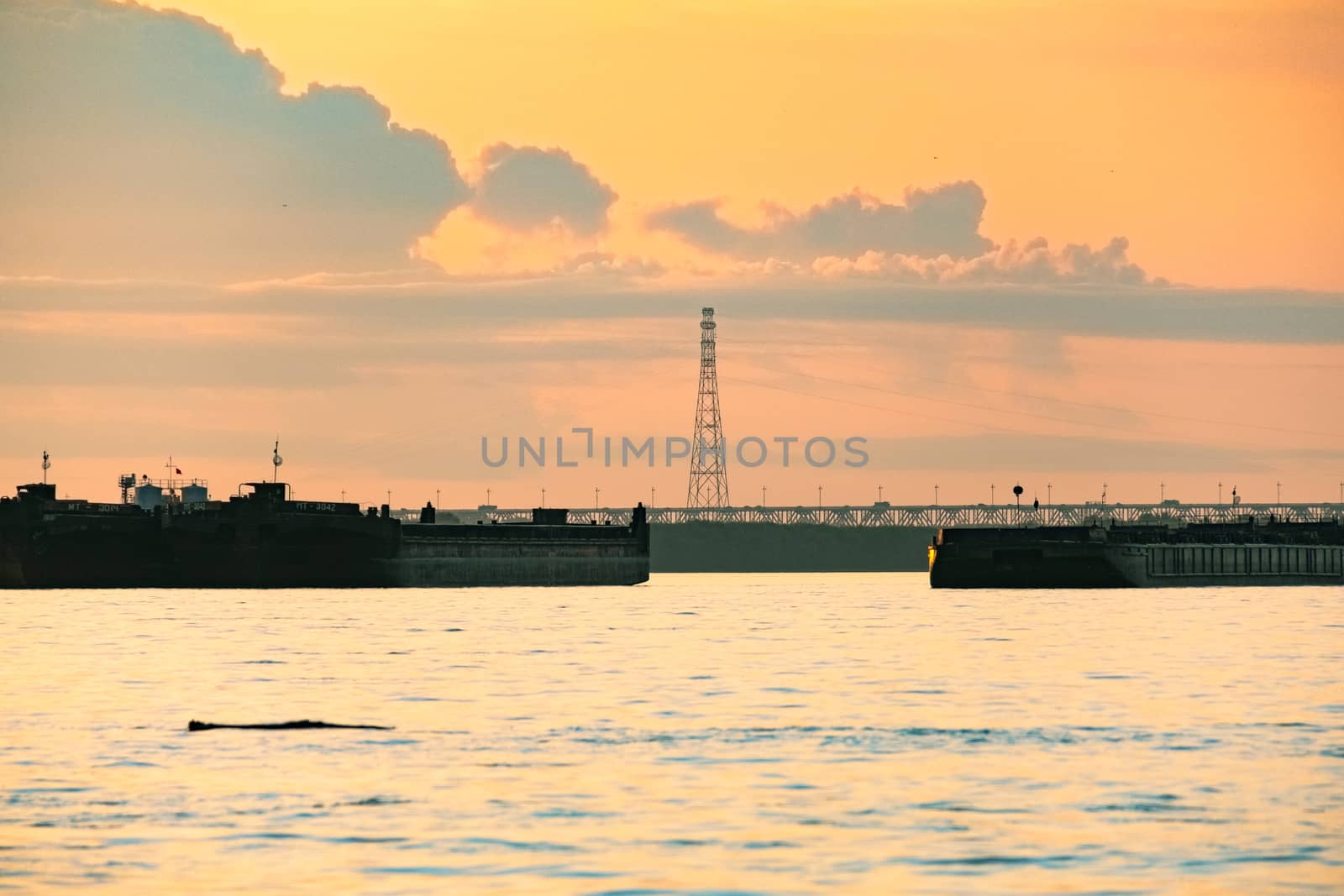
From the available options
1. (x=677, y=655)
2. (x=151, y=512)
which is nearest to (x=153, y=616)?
(x=677, y=655)

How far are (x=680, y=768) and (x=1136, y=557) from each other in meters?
140

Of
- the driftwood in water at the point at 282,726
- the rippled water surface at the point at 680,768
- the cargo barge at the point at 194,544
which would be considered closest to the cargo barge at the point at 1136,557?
the cargo barge at the point at 194,544

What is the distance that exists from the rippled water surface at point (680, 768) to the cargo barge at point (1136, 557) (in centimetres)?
8067

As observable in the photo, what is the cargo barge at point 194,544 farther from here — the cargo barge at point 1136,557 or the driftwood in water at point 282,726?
the driftwood in water at point 282,726

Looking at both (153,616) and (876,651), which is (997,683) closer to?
(876,651)

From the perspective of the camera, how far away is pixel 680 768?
47.0 m

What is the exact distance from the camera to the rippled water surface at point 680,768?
3475 cm

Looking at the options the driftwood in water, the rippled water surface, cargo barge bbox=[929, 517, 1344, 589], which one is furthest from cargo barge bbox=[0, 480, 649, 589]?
the driftwood in water

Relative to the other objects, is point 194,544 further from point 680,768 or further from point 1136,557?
point 680,768

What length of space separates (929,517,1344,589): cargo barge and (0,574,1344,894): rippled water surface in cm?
8067

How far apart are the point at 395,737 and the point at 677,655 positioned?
35.3 meters

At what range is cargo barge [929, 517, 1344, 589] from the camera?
177625mm

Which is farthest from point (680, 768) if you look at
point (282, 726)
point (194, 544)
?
point (194, 544)

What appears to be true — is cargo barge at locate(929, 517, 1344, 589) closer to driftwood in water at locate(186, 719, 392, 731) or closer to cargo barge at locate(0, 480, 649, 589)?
cargo barge at locate(0, 480, 649, 589)
